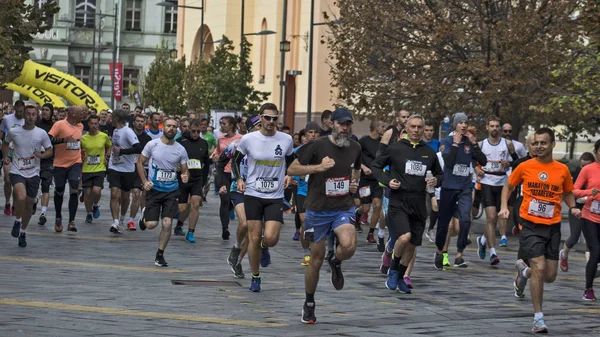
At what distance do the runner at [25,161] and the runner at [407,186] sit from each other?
499 cm

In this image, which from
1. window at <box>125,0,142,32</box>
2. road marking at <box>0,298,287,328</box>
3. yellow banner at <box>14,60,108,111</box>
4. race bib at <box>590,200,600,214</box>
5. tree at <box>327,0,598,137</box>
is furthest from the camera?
window at <box>125,0,142,32</box>

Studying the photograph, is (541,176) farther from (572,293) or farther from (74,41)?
→ (74,41)

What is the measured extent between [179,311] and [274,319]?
0.82 metres

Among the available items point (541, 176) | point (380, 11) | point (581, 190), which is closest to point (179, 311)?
point (541, 176)

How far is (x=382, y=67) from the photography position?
2872cm

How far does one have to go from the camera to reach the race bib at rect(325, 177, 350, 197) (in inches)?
444

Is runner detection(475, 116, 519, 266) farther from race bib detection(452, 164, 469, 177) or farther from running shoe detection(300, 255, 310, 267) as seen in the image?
running shoe detection(300, 255, 310, 267)

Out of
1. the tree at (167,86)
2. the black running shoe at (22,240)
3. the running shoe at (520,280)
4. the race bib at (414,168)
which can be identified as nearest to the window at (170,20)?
the tree at (167,86)

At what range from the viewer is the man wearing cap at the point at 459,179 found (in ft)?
52.9

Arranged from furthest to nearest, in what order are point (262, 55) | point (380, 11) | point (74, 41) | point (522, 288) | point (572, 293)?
1. point (74, 41)
2. point (262, 55)
3. point (380, 11)
4. point (572, 293)
5. point (522, 288)

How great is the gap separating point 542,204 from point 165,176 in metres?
5.63

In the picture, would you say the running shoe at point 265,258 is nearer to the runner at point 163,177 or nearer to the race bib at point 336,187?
the runner at point 163,177

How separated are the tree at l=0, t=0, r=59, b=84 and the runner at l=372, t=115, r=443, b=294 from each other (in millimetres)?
8925

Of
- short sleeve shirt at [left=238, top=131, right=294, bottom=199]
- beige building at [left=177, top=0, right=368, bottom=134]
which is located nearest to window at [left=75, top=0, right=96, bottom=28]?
beige building at [left=177, top=0, right=368, bottom=134]
